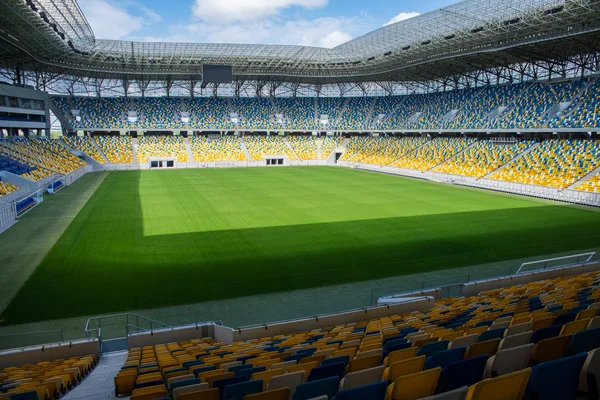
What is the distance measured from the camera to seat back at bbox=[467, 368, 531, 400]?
2934mm

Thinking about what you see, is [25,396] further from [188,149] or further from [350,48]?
[188,149]

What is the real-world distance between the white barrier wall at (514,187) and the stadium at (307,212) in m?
0.20

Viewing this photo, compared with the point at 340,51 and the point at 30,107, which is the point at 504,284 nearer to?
the point at 340,51

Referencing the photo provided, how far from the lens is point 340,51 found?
60531 millimetres

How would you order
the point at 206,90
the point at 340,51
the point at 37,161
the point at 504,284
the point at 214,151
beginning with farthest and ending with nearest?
the point at 206,90
the point at 214,151
the point at 340,51
the point at 37,161
the point at 504,284

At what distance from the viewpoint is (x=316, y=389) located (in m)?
3.79

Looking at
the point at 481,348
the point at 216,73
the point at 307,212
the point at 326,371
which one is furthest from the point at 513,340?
the point at 216,73

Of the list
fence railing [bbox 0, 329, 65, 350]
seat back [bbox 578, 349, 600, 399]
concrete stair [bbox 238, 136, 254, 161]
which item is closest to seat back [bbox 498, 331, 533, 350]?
seat back [bbox 578, 349, 600, 399]

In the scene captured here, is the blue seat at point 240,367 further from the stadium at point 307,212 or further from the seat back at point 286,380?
the seat back at point 286,380

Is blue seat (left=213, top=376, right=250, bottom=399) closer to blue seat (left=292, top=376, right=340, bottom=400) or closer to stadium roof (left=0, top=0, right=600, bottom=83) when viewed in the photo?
blue seat (left=292, top=376, right=340, bottom=400)

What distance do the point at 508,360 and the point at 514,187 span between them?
37.6 m

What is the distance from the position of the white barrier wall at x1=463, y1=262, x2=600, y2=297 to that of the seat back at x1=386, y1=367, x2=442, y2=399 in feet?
37.7

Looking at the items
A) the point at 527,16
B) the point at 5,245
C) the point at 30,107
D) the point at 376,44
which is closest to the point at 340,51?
the point at 376,44

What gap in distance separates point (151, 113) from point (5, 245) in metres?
51.2
